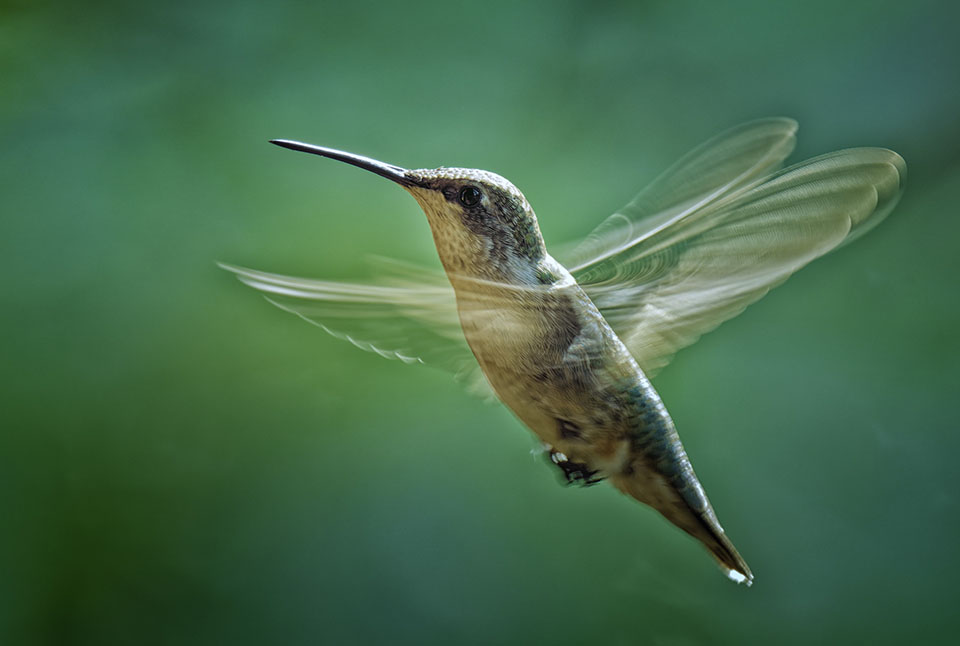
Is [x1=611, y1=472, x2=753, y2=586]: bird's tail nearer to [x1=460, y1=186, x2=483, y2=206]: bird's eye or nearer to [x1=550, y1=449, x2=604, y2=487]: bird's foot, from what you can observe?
[x1=550, y1=449, x2=604, y2=487]: bird's foot

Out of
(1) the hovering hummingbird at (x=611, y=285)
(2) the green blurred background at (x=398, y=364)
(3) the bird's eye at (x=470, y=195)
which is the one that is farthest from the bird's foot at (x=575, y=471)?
(2) the green blurred background at (x=398, y=364)

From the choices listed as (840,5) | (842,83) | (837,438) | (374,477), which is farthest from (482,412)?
(840,5)

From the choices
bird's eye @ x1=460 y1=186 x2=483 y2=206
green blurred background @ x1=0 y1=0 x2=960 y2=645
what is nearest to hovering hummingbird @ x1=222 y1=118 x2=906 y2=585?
bird's eye @ x1=460 y1=186 x2=483 y2=206

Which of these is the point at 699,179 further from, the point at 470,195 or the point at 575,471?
the point at 575,471

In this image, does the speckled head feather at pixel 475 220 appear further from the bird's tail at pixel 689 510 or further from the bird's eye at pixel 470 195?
the bird's tail at pixel 689 510

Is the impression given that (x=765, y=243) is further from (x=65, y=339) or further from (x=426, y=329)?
(x=65, y=339)

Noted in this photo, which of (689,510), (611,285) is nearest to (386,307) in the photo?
(611,285)
